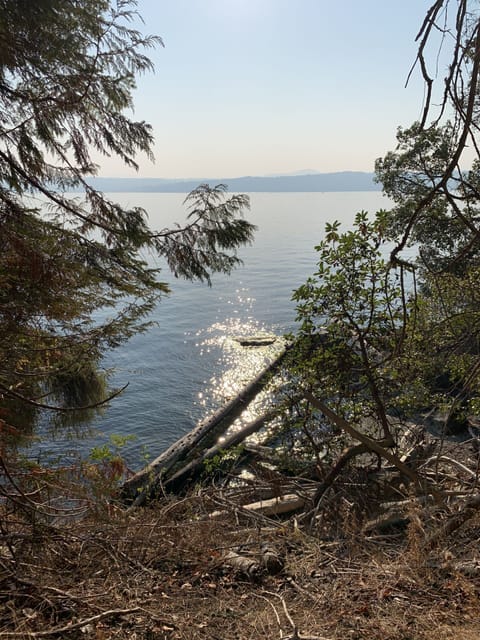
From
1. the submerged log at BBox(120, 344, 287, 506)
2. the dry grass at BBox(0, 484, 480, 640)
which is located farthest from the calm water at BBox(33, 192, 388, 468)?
the dry grass at BBox(0, 484, 480, 640)

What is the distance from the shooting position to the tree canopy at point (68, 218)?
18.5 feet

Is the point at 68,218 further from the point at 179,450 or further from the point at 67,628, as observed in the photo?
the point at 179,450

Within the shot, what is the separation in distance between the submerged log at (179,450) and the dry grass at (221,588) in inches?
109

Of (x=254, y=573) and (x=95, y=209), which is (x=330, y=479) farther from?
(x=95, y=209)

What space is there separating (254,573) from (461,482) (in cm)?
307

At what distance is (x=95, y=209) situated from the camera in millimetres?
6922

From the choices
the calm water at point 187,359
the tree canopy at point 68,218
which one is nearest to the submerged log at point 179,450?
the calm water at point 187,359

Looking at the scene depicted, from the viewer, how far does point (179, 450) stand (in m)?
12.6

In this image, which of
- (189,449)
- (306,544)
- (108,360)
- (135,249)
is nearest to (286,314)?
(108,360)

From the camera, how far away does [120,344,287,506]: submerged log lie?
10.1 meters

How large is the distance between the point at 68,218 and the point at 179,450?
8.02 metres

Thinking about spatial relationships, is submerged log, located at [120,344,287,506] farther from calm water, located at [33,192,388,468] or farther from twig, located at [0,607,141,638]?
twig, located at [0,607,141,638]

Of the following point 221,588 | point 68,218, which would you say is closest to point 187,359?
point 68,218

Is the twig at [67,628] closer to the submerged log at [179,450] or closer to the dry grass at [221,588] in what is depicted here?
the dry grass at [221,588]
